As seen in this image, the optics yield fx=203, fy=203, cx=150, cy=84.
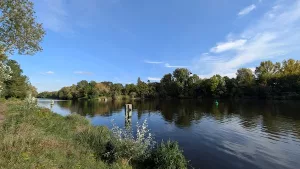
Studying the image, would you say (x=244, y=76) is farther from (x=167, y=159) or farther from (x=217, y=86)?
(x=167, y=159)

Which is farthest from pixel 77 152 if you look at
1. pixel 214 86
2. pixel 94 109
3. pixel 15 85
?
pixel 214 86

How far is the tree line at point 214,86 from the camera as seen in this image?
268ft

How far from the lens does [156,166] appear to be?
959cm

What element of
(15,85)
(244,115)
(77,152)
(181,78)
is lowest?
(244,115)

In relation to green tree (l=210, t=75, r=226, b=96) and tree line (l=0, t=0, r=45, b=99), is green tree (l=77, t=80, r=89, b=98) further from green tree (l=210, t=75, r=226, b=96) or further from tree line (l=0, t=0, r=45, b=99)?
tree line (l=0, t=0, r=45, b=99)

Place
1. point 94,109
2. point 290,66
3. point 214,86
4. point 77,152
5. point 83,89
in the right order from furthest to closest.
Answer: point 83,89 < point 214,86 < point 290,66 < point 94,109 < point 77,152

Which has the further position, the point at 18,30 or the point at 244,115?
the point at 244,115

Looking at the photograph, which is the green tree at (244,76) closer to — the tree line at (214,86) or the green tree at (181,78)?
the tree line at (214,86)

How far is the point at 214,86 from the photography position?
327 ft

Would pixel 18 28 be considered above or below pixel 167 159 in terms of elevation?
above

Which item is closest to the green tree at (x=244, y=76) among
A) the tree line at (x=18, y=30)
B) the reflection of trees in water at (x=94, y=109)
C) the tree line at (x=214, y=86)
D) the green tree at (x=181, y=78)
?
the tree line at (x=214, y=86)

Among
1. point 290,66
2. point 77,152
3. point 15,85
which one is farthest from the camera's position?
point 290,66

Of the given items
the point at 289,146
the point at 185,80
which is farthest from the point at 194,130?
the point at 185,80

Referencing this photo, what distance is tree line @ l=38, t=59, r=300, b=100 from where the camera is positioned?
81562 millimetres
